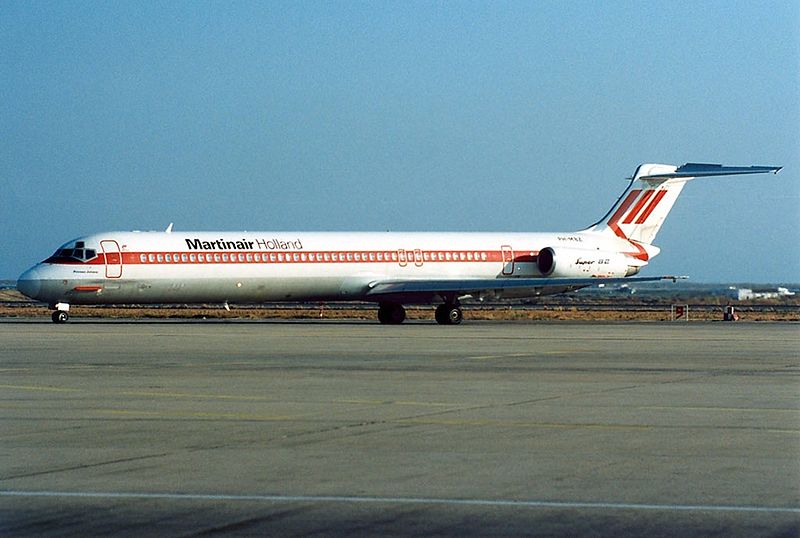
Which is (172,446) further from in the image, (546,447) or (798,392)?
(798,392)

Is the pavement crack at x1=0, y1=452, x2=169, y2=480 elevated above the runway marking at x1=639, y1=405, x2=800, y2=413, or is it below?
above

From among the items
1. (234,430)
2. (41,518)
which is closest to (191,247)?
(234,430)

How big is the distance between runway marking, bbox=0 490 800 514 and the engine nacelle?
37.2 meters

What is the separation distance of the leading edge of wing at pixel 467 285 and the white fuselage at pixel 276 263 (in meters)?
0.46

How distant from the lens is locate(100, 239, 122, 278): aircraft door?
1569 inches

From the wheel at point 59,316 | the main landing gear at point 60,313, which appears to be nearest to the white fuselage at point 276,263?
the main landing gear at point 60,313

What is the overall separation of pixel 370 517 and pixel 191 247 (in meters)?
33.3

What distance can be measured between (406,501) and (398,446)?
2813 mm

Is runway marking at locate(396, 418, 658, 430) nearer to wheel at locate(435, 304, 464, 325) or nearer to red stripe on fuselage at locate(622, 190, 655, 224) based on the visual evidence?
wheel at locate(435, 304, 464, 325)

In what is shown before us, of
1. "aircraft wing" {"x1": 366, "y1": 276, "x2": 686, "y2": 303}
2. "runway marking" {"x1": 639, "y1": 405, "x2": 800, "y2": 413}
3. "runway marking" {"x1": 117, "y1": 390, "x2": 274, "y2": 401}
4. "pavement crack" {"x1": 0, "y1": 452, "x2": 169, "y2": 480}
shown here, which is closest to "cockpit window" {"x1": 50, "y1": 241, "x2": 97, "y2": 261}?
"aircraft wing" {"x1": 366, "y1": 276, "x2": 686, "y2": 303}

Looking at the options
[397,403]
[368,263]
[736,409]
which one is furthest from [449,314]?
[736,409]

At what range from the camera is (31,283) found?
131 ft

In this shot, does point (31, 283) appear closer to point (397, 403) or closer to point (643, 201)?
point (643, 201)

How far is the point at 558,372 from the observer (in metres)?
20.5
